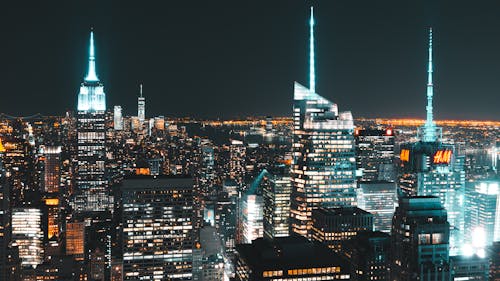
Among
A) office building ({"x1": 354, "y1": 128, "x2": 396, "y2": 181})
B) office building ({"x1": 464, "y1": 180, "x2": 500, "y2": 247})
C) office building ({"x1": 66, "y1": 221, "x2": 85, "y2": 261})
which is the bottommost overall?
office building ({"x1": 66, "y1": 221, "x2": 85, "y2": 261})

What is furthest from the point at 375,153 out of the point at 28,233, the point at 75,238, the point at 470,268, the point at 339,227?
the point at 470,268

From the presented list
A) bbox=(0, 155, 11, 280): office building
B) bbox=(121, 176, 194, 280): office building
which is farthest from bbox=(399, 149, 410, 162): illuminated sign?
bbox=(0, 155, 11, 280): office building

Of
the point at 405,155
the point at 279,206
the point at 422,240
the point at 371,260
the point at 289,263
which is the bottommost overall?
the point at 279,206

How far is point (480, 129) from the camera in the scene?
1649 inches

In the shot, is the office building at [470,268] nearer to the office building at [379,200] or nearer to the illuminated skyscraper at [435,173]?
the illuminated skyscraper at [435,173]

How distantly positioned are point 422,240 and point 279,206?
68.0ft

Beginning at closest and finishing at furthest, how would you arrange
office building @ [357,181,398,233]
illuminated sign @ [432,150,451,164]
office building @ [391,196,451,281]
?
office building @ [391,196,451,281] < office building @ [357,181,398,233] < illuminated sign @ [432,150,451,164]

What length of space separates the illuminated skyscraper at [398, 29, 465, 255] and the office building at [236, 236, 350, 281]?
18166mm

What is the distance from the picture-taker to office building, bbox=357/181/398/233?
41566 millimetres

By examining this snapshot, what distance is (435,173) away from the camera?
41.6 meters

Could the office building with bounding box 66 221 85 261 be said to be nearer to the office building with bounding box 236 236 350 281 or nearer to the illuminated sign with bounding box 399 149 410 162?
the office building with bounding box 236 236 350 281

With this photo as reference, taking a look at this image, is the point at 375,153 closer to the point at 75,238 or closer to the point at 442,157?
the point at 442,157

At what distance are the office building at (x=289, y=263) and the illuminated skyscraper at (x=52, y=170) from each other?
32413mm

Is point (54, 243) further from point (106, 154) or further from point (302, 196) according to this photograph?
point (106, 154)
